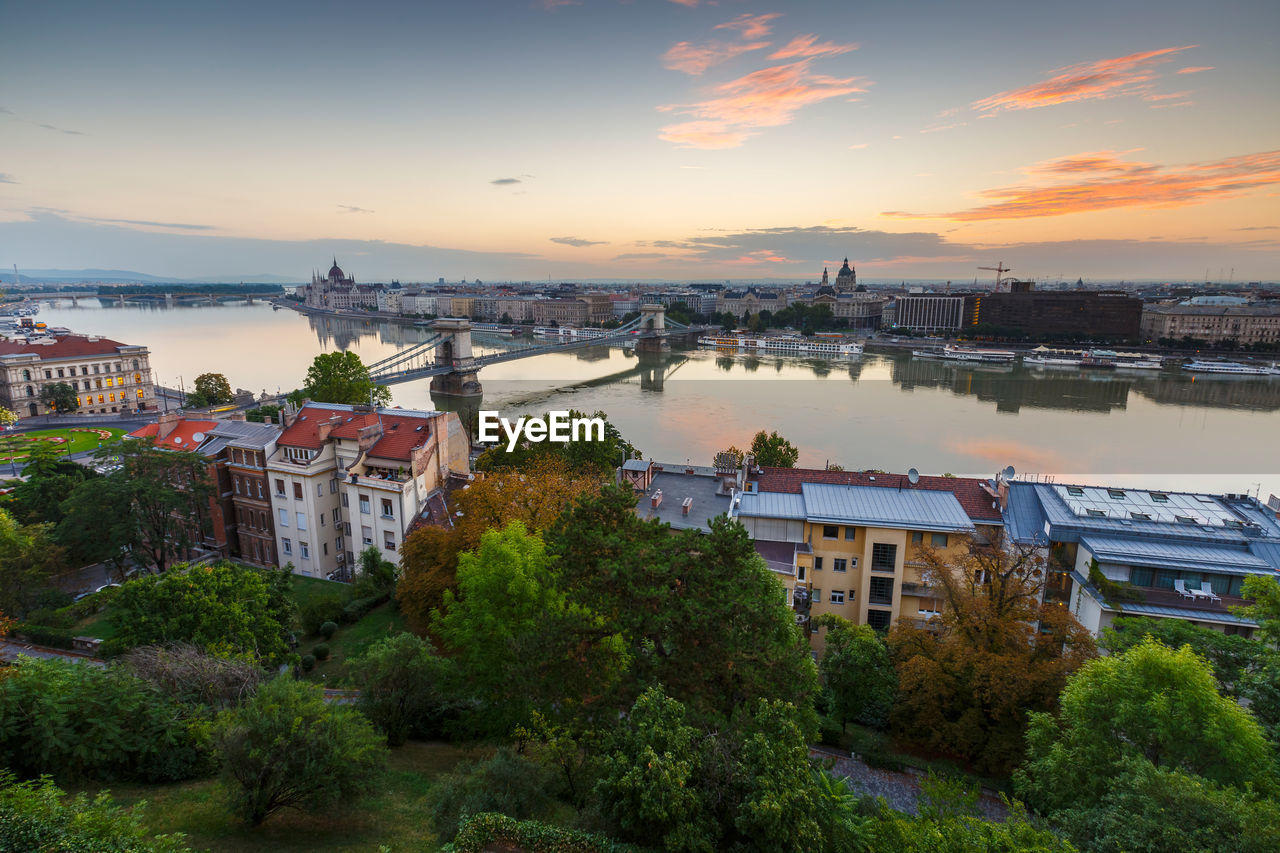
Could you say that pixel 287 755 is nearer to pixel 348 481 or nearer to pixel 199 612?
pixel 199 612

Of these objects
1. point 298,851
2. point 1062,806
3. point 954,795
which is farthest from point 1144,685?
point 298,851

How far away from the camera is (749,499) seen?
1689 centimetres

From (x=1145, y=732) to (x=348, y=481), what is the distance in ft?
60.3

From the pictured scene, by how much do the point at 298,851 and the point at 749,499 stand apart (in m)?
12.1

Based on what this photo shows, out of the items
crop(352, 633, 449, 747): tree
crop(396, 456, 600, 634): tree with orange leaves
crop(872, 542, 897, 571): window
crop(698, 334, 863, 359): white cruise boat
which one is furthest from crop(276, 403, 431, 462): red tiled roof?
crop(698, 334, 863, 359): white cruise boat

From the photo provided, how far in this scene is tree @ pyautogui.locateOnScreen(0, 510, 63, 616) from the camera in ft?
46.2

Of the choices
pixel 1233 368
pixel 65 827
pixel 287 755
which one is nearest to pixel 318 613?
pixel 287 755

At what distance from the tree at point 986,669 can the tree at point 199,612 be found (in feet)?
36.9

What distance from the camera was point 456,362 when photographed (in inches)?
2441

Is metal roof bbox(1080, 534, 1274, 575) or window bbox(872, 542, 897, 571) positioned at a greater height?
metal roof bbox(1080, 534, 1274, 575)

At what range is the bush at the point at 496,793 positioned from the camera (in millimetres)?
6910

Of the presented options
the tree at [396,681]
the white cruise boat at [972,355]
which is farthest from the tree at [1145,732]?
the white cruise boat at [972,355]

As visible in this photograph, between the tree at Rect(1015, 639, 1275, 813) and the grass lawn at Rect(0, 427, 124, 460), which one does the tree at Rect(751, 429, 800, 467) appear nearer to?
the tree at Rect(1015, 639, 1275, 813)

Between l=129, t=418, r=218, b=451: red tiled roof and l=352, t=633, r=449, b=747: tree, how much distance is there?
50.6 ft
